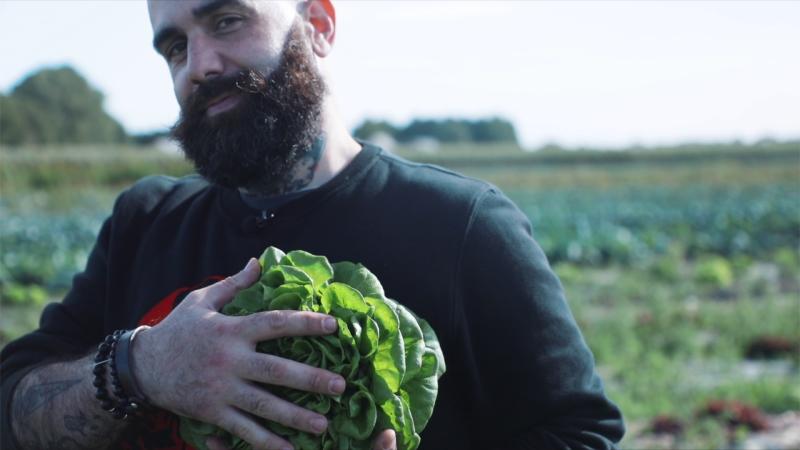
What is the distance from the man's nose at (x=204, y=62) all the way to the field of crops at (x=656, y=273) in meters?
5.04

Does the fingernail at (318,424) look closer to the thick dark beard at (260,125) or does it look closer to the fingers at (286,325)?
the fingers at (286,325)

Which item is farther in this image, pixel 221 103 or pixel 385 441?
pixel 221 103

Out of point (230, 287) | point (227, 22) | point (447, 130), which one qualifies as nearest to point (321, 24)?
point (227, 22)

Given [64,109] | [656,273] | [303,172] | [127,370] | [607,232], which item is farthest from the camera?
[64,109]

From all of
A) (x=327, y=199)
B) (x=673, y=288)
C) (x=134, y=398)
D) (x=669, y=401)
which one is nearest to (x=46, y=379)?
(x=134, y=398)

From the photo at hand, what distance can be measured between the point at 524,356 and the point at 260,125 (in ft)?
3.19

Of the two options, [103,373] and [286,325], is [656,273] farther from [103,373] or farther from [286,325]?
[286,325]

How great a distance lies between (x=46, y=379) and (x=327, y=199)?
0.92 m

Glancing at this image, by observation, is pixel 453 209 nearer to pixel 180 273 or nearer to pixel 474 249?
pixel 474 249

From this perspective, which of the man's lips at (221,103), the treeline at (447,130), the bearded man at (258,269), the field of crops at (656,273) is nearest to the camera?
the bearded man at (258,269)

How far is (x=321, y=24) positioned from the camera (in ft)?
9.03

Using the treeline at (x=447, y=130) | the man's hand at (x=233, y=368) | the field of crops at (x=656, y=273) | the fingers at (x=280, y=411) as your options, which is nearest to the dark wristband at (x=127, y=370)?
the man's hand at (x=233, y=368)

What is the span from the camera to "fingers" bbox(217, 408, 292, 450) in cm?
185

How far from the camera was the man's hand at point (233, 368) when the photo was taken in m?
1.82
